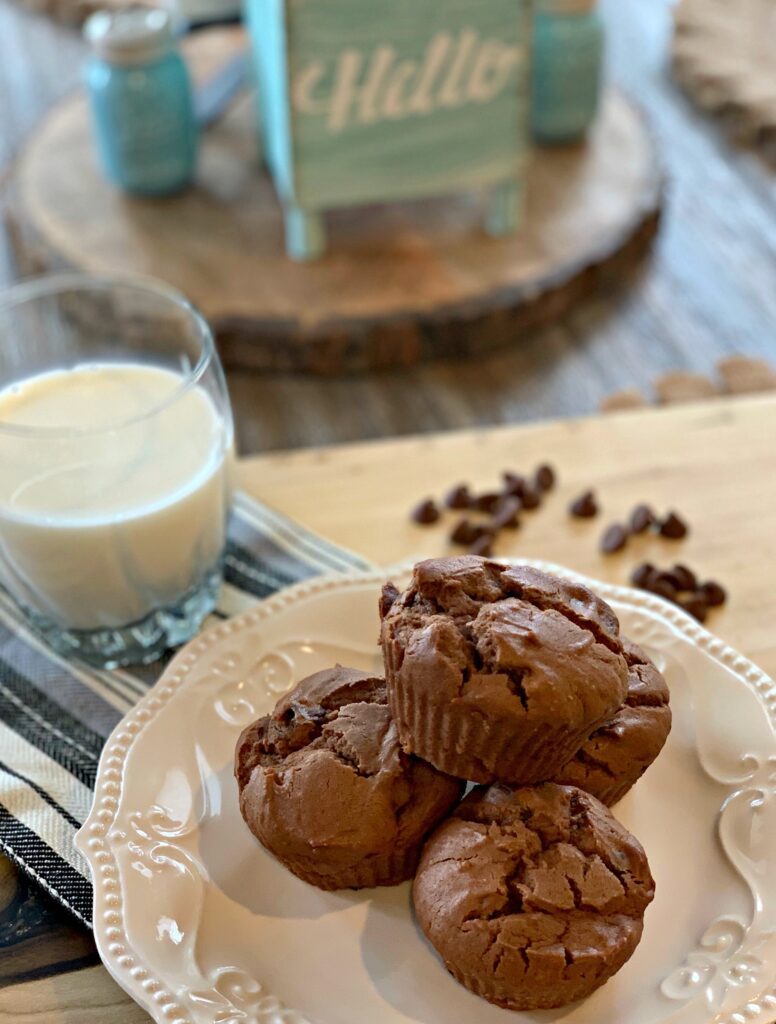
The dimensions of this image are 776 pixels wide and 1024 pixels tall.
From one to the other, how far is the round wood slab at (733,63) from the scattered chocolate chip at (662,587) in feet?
6.02

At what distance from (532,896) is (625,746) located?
0.16 metres

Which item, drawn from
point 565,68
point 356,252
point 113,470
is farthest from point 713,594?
point 565,68

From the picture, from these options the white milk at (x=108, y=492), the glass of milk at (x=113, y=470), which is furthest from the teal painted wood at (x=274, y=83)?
the white milk at (x=108, y=492)

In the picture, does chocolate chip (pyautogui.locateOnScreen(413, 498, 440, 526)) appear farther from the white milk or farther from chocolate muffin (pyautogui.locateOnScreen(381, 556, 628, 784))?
chocolate muffin (pyautogui.locateOnScreen(381, 556, 628, 784))

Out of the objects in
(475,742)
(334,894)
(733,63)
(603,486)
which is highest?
(475,742)

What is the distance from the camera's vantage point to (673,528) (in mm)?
1333

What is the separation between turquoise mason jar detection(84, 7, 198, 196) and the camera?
216cm

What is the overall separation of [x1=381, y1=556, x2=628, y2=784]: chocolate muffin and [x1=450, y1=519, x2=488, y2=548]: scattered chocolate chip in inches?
16.3

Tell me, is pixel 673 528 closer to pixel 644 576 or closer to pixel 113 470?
pixel 644 576

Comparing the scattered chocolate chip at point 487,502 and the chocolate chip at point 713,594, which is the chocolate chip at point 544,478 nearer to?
the scattered chocolate chip at point 487,502

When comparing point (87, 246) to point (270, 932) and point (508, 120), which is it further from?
point (270, 932)

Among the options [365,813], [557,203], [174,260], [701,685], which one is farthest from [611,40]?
[365,813]

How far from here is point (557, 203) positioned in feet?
7.84

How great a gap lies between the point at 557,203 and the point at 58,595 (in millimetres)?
1563
